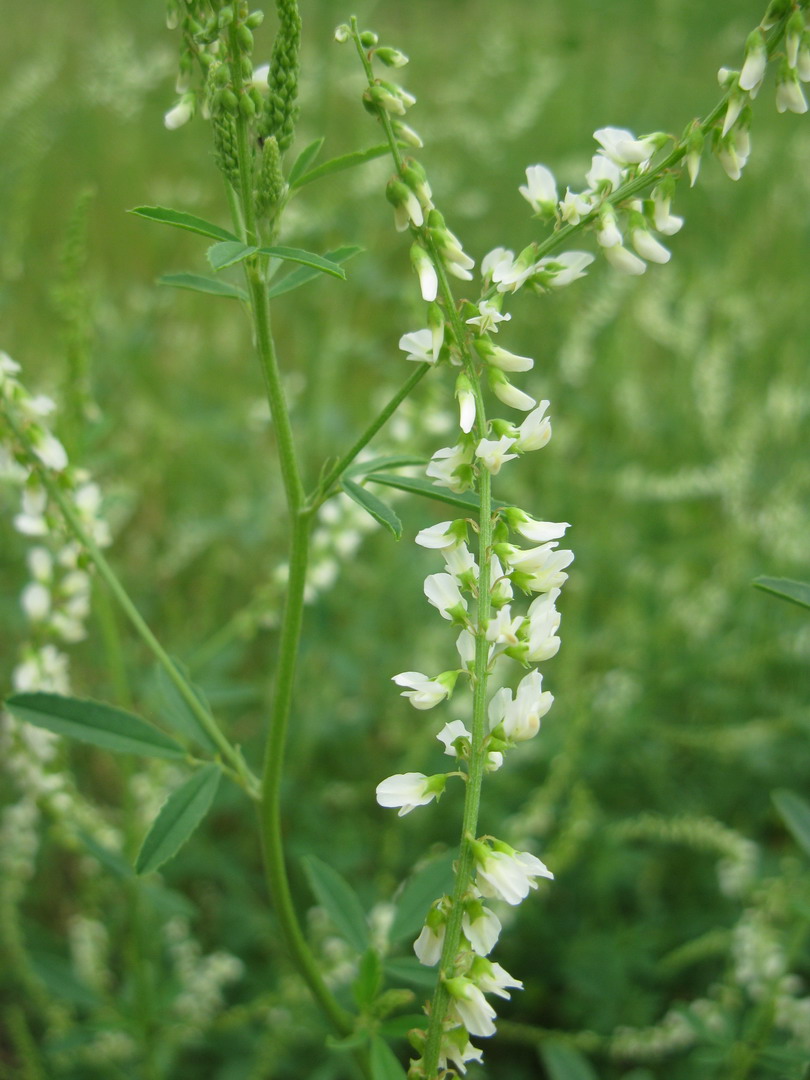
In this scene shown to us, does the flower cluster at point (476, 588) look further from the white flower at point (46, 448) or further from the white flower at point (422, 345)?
the white flower at point (46, 448)

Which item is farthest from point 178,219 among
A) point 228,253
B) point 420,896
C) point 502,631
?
point 420,896

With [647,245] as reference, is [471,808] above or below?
below

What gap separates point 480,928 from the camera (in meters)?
0.83

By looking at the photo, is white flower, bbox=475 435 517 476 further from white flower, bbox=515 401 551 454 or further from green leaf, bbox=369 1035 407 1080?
green leaf, bbox=369 1035 407 1080

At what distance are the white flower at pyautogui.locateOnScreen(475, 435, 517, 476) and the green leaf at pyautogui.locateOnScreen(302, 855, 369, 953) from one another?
79 centimetres

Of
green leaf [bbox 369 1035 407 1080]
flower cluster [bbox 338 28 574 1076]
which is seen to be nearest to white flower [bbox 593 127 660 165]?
flower cluster [bbox 338 28 574 1076]

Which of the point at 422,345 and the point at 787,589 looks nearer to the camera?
the point at 422,345

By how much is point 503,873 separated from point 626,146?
2.15 feet

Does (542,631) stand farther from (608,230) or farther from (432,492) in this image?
(608,230)

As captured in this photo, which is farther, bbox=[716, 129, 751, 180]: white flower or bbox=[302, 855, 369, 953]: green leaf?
bbox=[302, 855, 369, 953]: green leaf

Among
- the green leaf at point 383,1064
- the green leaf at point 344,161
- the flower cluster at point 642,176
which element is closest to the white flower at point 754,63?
the flower cluster at point 642,176

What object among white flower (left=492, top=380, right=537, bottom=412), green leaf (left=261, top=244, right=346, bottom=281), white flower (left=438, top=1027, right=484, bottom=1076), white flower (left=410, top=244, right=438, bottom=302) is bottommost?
white flower (left=438, top=1027, right=484, bottom=1076)

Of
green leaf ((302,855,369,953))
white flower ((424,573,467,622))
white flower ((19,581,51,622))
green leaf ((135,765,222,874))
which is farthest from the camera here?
white flower ((19,581,51,622))

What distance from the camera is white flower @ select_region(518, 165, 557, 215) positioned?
3.17 ft
